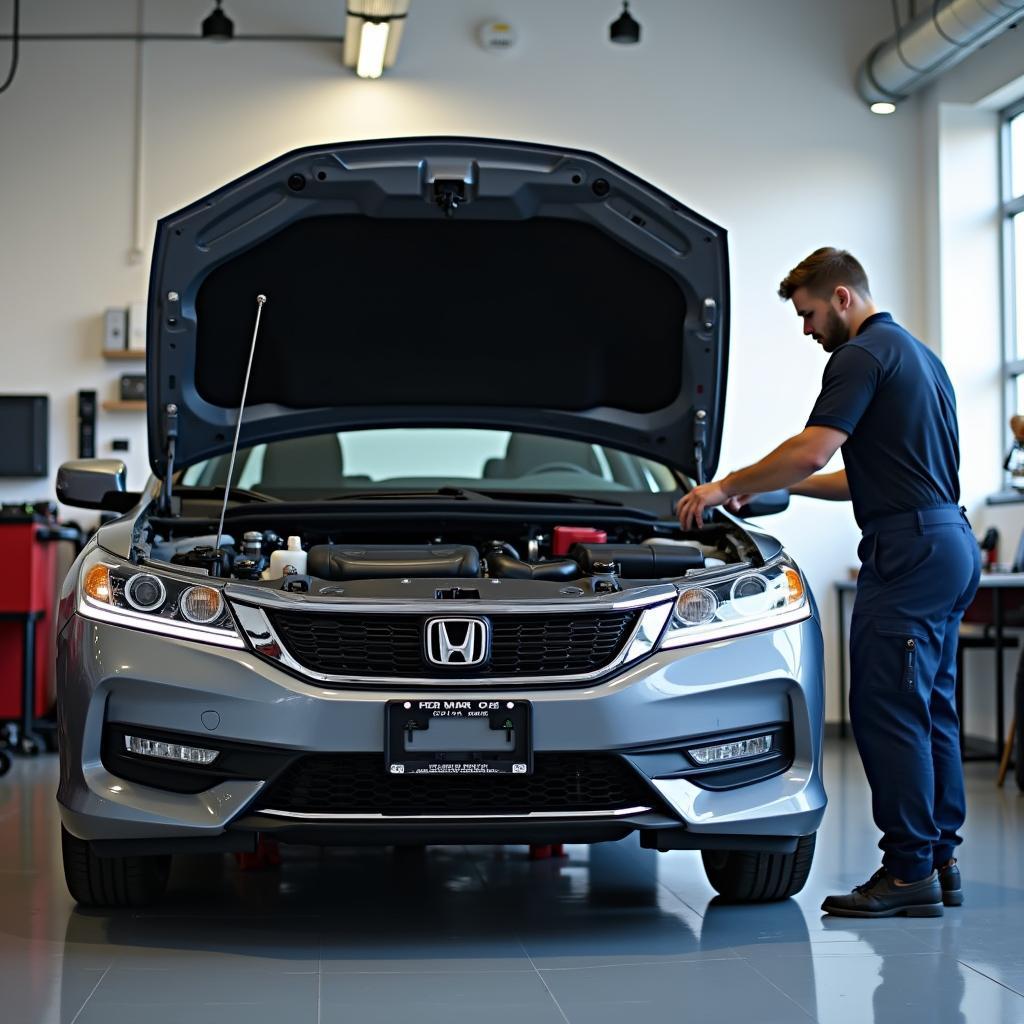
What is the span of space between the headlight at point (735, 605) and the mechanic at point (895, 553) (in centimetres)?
26

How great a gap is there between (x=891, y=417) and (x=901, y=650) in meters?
0.56

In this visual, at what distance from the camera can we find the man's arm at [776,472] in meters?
3.55

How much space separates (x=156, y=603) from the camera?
3.19 meters

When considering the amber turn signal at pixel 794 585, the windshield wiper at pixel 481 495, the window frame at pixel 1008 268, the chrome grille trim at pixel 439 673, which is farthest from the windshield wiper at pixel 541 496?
the window frame at pixel 1008 268

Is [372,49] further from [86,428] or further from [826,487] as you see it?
[826,487]

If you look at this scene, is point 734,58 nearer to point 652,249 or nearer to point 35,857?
point 652,249

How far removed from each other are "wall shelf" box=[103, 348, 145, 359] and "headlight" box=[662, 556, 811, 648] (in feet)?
18.3

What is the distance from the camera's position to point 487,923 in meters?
3.46

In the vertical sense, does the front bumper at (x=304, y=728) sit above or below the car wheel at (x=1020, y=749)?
above

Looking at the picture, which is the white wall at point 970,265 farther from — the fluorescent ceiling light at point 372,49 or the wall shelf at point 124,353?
the wall shelf at point 124,353

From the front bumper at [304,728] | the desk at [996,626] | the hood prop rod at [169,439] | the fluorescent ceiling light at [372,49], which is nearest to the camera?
the front bumper at [304,728]

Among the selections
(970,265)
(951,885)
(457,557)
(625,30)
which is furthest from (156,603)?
(970,265)

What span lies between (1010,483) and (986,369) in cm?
71

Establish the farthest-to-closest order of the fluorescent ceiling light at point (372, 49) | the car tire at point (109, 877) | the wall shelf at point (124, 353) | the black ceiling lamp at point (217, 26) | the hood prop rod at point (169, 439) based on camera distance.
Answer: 1. the wall shelf at point (124, 353)
2. the black ceiling lamp at point (217, 26)
3. the fluorescent ceiling light at point (372, 49)
4. the hood prop rod at point (169, 439)
5. the car tire at point (109, 877)
